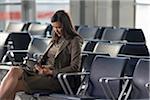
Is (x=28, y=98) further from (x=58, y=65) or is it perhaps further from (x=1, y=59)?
(x=1, y=59)

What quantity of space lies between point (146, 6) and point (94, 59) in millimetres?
4268

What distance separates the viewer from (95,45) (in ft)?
21.4

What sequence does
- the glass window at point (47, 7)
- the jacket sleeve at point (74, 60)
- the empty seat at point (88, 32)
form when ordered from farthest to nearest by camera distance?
the glass window at point (47, 7) → the empty seat at point (88, 32) → the jacket sleeve at point (74, 60)

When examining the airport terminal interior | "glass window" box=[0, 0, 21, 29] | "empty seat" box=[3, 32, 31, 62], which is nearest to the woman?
the airport terminal interior

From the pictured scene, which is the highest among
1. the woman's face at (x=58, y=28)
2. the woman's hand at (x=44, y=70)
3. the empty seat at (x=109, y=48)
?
the woman's face at (x=58, y=28)

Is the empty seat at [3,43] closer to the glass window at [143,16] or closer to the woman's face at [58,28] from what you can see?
the woman's face at [58,28]

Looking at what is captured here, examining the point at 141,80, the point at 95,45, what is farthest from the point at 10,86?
the point at 95,45

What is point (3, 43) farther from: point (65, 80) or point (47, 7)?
point (47, 7)

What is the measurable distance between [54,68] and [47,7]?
20.0ft

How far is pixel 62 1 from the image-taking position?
37.2 feet

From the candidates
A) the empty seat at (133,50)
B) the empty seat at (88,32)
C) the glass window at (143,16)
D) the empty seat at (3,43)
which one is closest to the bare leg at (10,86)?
the empty seat at (133,50)

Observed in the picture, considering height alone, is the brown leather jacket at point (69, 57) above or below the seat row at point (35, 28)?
above

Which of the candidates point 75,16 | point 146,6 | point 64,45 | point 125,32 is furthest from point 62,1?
point 64,45

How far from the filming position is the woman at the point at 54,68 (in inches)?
207
